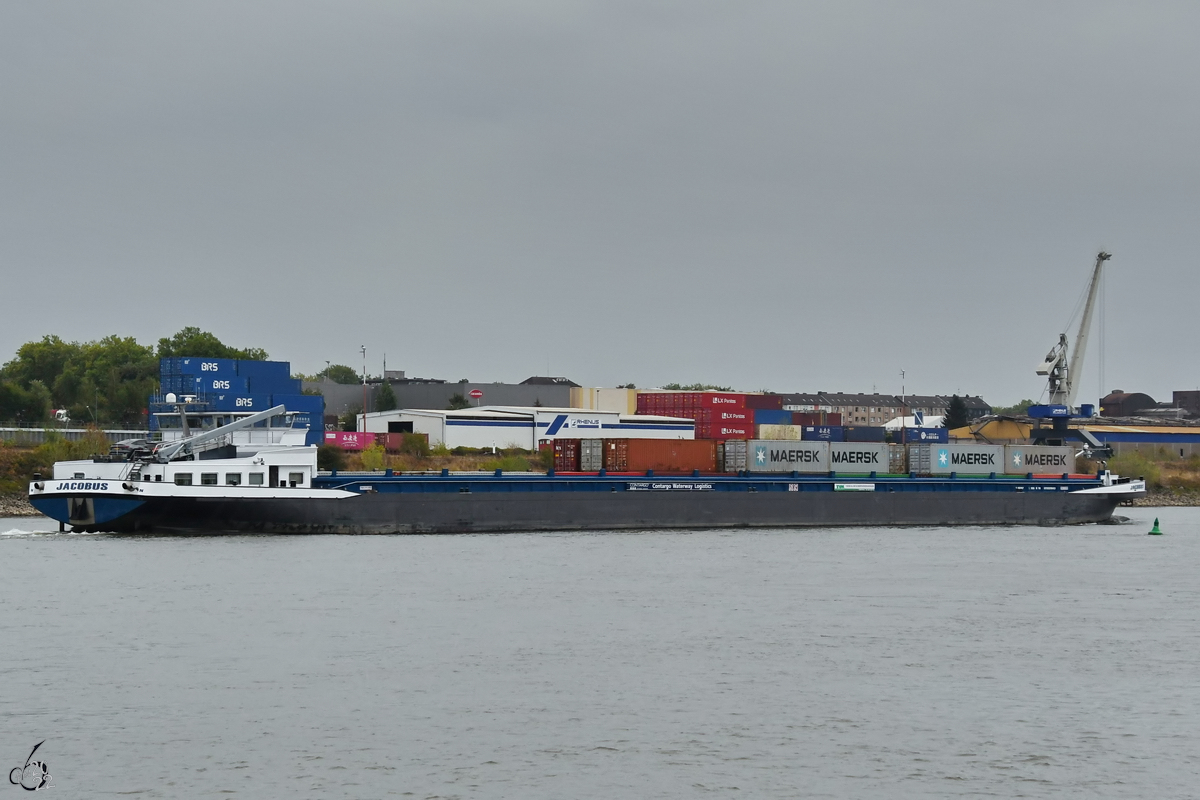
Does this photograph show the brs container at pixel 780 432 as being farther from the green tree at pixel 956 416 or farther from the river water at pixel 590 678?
the river water at pixel 590 678

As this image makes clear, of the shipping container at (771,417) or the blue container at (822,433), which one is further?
the shipping container at (771,417)

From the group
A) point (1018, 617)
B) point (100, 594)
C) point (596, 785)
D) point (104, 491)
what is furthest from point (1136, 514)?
point (596, 785)

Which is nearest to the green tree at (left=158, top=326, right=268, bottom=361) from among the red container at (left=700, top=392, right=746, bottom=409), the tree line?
the tree line

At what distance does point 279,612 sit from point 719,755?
545 inches

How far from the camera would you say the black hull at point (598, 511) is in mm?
45438

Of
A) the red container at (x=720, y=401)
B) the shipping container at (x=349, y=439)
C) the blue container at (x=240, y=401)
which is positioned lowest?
the shipping container at (x=349, y=439)

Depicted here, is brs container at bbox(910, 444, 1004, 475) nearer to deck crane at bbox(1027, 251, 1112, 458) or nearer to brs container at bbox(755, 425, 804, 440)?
deck crane at bbox(1027, 251, 1112, 458)

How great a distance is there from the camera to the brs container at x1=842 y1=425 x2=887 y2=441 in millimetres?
104500

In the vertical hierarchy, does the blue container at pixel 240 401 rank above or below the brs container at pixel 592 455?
above

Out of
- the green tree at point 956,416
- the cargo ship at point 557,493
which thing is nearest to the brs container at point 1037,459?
the cargo ship at point 557,493

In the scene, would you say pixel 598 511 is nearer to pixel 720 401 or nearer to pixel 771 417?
pixel 720 401

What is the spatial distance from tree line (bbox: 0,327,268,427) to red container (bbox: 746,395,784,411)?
44.5m

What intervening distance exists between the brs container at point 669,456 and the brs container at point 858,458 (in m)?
5.88

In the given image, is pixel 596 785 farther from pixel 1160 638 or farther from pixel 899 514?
pixel 899 514
